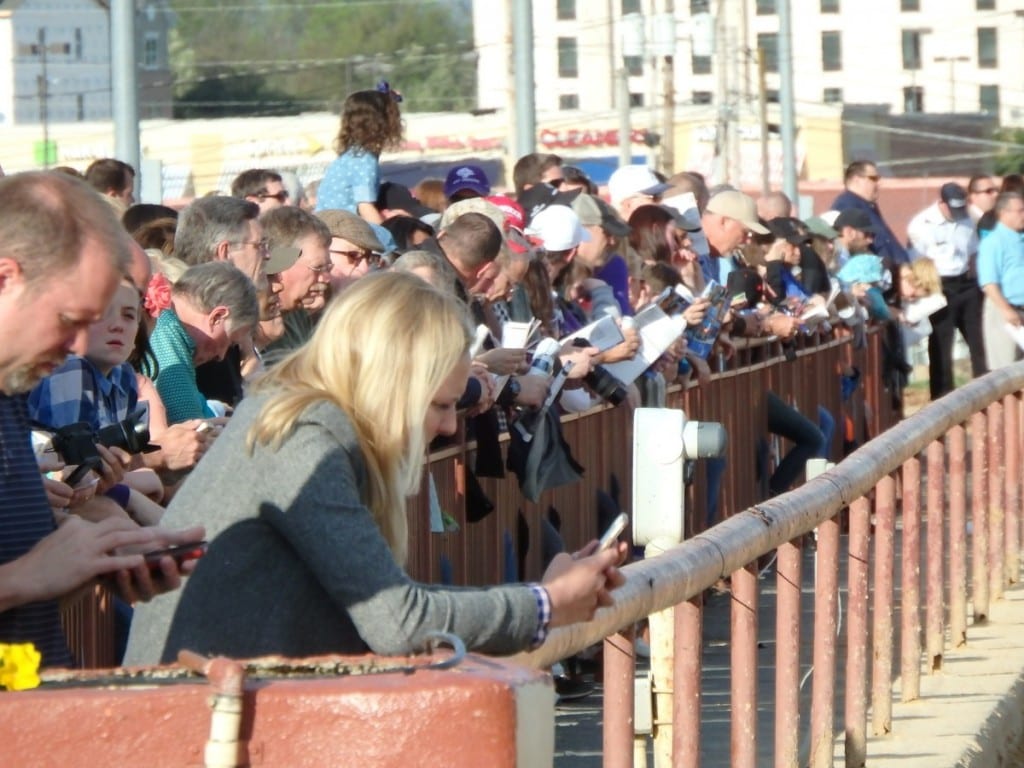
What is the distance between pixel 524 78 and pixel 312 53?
111 meters

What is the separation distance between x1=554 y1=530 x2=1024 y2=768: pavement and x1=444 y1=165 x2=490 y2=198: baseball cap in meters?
3.01

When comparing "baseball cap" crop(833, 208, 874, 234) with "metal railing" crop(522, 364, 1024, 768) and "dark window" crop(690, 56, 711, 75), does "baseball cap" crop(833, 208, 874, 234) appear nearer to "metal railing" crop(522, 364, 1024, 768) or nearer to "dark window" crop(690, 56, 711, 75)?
"metal railing" crop(522, 364, 1024, 768)

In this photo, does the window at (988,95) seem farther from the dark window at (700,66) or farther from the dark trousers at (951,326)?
the dark trousers at (951,326)

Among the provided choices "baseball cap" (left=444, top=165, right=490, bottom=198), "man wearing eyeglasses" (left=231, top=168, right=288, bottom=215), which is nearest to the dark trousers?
"baseball cap" (left=444, top=165, right=490, bottom=198)

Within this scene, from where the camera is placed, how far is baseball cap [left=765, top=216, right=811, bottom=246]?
14.5 metres

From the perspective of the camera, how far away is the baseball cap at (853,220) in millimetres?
16469

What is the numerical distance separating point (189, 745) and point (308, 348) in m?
1.30

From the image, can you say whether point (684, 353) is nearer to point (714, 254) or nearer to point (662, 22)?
point (714, 254)

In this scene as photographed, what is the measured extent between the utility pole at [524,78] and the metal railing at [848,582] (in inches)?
187

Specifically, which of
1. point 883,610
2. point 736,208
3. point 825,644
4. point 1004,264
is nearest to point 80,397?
point 825,644

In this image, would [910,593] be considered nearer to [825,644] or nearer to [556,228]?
[825,644]

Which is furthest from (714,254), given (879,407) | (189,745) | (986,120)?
(986,120)

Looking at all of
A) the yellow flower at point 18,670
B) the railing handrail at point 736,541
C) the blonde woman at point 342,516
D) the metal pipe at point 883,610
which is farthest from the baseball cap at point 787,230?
the yellow flower at point 18,670

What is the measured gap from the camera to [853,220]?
54.0ft
